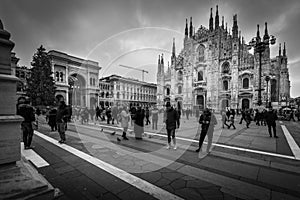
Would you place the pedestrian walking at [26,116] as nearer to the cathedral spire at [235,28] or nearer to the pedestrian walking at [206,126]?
the pedestrian walking at [206,126]

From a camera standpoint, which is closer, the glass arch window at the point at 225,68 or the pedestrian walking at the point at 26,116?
the pedestrian walking at the point at 26,116

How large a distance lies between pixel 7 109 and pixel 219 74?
4383cm

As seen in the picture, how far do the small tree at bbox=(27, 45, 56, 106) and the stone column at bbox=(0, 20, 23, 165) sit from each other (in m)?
29.0

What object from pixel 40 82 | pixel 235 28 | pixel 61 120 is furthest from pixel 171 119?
pixel 235 28

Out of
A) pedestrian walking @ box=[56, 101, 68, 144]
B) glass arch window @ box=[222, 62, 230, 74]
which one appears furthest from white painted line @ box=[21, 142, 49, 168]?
glass arch window @ box=[222, 62, 230, 74]

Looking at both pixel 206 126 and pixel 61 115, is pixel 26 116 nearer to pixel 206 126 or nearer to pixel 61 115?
pixel 61 115

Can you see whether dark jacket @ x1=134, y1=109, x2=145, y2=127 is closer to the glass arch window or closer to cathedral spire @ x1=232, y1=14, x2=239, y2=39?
the glass arch window

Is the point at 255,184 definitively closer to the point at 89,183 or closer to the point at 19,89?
the point at 89,183

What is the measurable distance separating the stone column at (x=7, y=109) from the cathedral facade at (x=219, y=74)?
33.0m

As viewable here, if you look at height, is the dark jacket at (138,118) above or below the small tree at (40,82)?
below

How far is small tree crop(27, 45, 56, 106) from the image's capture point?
26.0m

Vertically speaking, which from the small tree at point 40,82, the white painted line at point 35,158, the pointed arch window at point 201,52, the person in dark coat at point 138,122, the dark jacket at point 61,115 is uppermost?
the pointed arch window at point 201,52

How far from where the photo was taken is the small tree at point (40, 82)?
26.0 m

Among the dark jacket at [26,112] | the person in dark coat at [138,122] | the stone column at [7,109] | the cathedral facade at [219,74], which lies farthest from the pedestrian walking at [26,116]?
the cathedral facade at [219,74]
